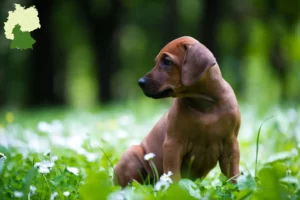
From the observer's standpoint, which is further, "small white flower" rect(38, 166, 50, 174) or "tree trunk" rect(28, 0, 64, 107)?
"tree trunk" rect(28, 0, 64, 107)

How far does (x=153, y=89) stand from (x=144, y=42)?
27531mm

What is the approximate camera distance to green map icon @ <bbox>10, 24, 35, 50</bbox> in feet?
10.7

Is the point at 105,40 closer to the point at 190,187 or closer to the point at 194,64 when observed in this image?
the point at 194,64

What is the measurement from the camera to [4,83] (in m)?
34.3

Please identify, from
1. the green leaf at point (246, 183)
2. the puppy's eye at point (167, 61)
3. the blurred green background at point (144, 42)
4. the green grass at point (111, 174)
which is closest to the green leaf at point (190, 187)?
the green grass at point (111, 174)

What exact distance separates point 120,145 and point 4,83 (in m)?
28.6

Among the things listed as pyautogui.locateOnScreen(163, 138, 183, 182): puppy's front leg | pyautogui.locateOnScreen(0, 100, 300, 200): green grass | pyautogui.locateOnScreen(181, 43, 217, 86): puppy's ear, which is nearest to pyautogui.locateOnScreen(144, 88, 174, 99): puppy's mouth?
pyautogui.locateOnScreen(181, 43, 217, 86): puppy's ear

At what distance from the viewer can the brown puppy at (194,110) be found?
158 inches

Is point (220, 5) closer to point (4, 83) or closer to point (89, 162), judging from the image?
point (89, 162)

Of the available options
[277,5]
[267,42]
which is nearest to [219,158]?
[277,5]

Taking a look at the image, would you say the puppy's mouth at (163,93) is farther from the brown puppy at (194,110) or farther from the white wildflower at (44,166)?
the white wildflower at (44,166)

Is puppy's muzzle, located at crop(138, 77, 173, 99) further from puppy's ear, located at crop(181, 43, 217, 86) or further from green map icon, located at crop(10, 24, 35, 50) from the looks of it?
green map icon, located at crop(10, 24, 35, 50)

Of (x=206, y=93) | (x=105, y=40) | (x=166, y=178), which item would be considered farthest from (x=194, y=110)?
(x=105, y=40)

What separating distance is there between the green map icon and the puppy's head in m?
1.04
